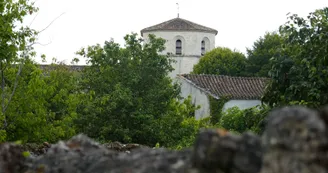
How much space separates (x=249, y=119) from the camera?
54.7 feet

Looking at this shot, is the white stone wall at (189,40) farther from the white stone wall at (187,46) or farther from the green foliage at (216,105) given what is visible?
the green foliage at (216,105)

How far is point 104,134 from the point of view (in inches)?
1342

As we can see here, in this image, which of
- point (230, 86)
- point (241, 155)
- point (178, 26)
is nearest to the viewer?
point (241, 155)

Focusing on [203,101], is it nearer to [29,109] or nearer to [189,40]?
[29,109]

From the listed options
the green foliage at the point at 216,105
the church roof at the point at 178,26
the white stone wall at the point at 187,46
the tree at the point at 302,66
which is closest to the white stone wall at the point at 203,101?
the green foliage at the point at 216,105

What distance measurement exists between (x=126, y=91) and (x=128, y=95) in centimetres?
43

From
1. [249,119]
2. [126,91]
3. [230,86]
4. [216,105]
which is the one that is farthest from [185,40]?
[249,119]

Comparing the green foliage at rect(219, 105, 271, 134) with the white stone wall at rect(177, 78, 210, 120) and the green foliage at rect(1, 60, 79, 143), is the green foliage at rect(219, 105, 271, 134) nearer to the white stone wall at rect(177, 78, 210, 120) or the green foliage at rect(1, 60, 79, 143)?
the green foliage at rect(1, 60, 79, 143)

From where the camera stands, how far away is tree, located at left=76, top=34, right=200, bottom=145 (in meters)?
33.9

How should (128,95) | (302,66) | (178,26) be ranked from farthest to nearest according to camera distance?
1. (178,26)
2. (128,95)
3. (302,66)

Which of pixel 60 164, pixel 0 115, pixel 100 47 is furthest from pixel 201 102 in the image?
pixel 60 164

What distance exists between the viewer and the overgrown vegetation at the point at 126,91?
633 inches

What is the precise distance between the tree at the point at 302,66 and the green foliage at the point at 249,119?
16.3 inches

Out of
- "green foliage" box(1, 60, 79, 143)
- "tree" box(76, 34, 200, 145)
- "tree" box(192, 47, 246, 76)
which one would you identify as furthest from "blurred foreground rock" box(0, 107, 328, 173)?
"tree" box(192, 47, 246, 76)
